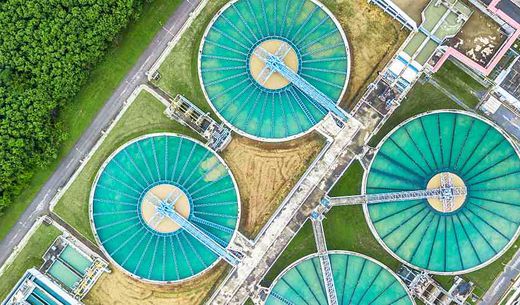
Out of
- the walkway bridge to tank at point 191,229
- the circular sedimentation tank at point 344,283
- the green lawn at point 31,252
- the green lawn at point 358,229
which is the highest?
the green lawn at point 358,229

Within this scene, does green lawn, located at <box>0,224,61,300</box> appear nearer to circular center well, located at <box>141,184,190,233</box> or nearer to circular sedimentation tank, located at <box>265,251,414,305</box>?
circular center well, located at <box>141,184,190,233</box>

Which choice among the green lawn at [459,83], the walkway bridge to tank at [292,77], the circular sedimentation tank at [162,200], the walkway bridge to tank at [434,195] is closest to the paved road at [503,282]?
the walkway bridge to tank at [434,195]

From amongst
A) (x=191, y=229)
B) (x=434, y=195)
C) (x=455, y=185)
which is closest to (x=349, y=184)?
(x=434, y=195)

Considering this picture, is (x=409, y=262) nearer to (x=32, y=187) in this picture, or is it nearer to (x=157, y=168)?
(x=157, y=168)

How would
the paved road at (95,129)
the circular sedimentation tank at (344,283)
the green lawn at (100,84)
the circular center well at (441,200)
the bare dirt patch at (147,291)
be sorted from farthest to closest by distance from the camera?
the paved road at (95,129) < the green lawn at (100,84) < the bare dirt patch at (147,291) < the circular sedimentation tank at (344,283) < the circular center well at (441,200)

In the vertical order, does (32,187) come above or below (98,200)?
below

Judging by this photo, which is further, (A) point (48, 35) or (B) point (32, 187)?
(B) point (32, 187)

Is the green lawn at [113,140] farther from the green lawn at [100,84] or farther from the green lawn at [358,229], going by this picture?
the green lawn at [358,229]

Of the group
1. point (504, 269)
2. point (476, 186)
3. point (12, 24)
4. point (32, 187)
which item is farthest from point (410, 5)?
point (32, 187)
